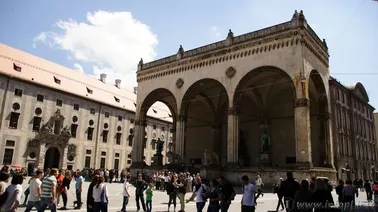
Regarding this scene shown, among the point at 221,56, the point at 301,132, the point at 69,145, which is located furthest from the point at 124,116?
the point at 301,132

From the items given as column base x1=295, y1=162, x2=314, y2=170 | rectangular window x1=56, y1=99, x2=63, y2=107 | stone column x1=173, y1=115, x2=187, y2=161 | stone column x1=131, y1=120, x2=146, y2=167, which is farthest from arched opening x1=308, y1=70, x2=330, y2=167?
rectangular window x1=56, y1=99, x2=63, y2=107

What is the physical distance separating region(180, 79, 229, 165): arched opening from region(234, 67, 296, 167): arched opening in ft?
8.24

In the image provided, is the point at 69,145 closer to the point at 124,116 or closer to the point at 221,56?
the point at 124,116

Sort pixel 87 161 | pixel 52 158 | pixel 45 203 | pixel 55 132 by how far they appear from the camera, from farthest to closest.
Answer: pixel 87 161 < pixel 55 132 < pixel 52 158 < pixel 45 203

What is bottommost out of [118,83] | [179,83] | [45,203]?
[45,203]

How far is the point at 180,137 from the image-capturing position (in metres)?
29.3

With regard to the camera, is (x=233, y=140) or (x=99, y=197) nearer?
A: (x=99, y=197)

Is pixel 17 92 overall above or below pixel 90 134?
above

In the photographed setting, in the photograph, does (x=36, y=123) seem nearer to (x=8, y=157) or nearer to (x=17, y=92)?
(x=17, y=92)

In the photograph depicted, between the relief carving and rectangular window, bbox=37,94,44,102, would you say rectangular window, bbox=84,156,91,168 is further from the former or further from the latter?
the relief carving

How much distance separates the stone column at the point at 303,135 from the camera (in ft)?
68.9

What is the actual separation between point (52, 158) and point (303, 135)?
31.3m

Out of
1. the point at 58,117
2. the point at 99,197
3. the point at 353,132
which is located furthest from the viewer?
the point at 58,117

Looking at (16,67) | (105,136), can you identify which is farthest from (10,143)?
(105,136)
